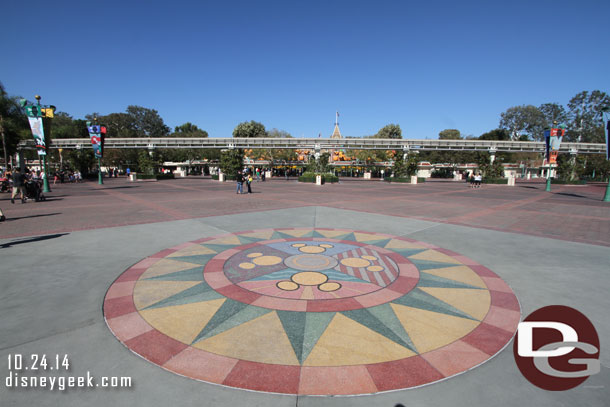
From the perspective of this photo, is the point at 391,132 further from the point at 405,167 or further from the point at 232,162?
the point at 232,162

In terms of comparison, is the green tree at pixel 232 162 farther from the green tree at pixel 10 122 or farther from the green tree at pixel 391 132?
the green tree at pixel 391 132

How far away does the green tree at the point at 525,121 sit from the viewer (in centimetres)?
10594

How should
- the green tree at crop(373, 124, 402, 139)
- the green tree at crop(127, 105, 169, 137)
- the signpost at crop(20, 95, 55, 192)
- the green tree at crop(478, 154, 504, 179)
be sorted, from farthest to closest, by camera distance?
the green tree at crop(127, 105, 169, 137) < the green tree at crop(373, 124, 402, 139) < the green tree at crop(478, 154, 504, 179) < the signpost at crop(20, 95, 55, 192)

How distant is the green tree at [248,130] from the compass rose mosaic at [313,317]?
240 ft

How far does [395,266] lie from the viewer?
615 centimetres

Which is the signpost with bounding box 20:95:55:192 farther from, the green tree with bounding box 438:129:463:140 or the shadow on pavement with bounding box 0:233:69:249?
the green tree with bounding box 438:129:463:140

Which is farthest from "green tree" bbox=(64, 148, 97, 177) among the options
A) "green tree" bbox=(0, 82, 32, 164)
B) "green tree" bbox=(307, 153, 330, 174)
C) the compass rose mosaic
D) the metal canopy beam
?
the compass rose mosaic

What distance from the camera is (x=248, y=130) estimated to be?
2982 inches

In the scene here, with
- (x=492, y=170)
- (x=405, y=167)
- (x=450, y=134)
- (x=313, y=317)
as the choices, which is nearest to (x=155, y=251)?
(x=313, y=317)

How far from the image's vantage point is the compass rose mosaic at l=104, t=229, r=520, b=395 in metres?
3.09

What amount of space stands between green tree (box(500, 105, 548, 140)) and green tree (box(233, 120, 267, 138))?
93.8m

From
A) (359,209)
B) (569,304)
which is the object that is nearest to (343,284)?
(569,304)

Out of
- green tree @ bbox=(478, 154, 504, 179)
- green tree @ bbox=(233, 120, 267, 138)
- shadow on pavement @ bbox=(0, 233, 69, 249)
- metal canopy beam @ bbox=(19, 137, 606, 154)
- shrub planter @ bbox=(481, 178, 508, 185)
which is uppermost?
green tree @ bbox=(233, 120, 267, 138)

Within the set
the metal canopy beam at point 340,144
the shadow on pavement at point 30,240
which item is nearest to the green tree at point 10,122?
the metal canopy beam at point 340,144
